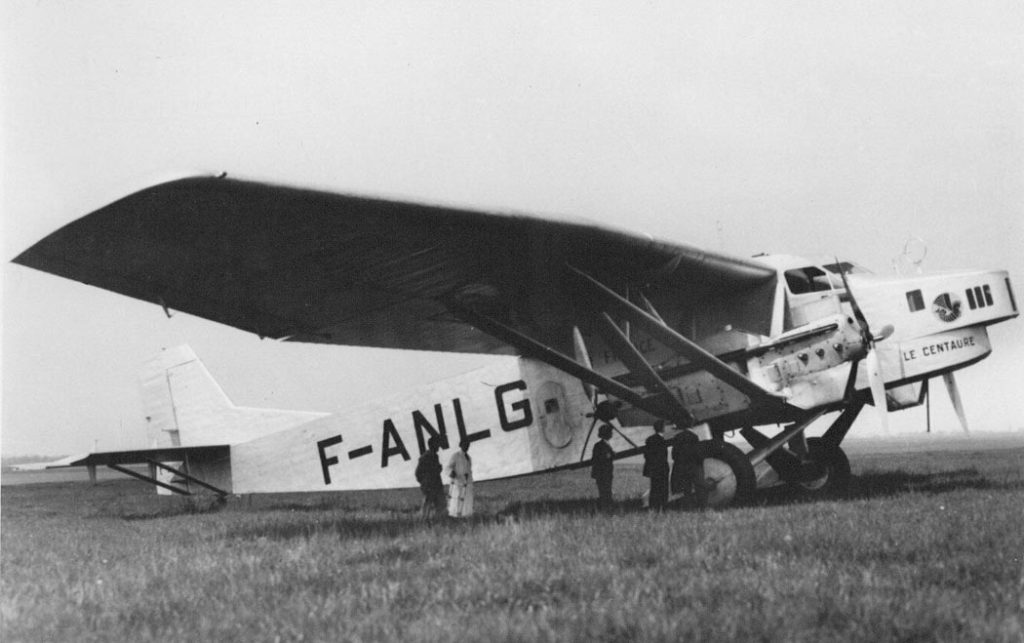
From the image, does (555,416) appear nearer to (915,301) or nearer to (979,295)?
(915,301)

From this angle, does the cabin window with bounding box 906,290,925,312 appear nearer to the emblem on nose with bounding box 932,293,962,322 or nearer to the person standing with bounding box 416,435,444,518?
the emblem on nose with bounding box 932,293,962,322

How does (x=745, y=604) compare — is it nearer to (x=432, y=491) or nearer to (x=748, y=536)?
(x=748, y=536)

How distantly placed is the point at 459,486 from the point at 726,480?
2887 mm

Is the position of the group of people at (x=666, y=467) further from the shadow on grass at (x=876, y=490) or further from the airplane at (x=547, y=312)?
the shadow on grass at (x=876, y=490)

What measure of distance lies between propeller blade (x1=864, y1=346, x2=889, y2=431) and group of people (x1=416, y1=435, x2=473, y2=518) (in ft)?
14.1

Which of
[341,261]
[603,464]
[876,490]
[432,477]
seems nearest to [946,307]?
[876,490]

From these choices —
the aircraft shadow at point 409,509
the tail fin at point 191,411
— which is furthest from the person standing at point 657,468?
the tail fin at point 191,411

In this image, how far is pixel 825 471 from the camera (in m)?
9.30

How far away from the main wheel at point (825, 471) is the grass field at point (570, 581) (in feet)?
6.92

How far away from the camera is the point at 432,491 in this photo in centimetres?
933

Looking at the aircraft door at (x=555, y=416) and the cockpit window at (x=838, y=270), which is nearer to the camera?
the cockpit window at (x=838, y=270)

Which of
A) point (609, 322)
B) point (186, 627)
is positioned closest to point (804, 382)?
point (609, 322)

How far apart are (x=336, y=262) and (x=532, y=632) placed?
4341mm

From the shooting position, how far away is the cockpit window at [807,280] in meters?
8.53
